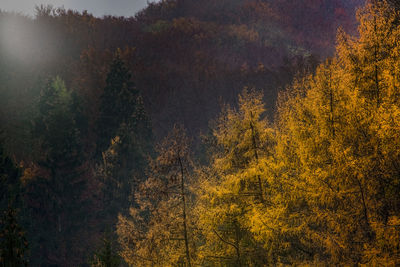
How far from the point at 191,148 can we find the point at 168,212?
37.2 m

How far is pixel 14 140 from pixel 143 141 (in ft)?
48.4

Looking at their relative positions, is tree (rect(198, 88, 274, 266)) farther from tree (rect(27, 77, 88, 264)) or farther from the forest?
tree (rect(27, 77, 88, 264))

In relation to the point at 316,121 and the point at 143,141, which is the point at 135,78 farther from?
the point at 316,121

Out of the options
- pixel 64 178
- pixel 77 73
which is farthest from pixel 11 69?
pixel 64 178

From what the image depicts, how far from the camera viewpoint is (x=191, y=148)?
151 ft

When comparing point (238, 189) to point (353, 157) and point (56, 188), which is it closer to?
point (353, 157)

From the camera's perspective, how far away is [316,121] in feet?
26.9

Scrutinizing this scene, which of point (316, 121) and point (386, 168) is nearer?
point (386, 168)

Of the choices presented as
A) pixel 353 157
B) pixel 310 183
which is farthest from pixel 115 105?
pixel 353 157

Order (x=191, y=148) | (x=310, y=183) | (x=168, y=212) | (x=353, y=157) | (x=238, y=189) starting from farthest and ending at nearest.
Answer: (x=191, y=148) → (x=238, y=189) → (x=168, y=212) → (x=310, y=183) → (x=353, y=157)

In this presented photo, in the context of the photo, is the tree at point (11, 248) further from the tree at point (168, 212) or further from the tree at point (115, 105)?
the tree at point (115, 105)

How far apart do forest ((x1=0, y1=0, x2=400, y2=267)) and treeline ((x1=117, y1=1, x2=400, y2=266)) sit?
0.04 metres

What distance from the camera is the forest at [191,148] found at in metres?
6.95

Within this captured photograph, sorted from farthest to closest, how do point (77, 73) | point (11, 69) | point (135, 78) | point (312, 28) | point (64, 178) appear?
point (312, 28) → point (135, 78) → point (77, 73) → point (11, 69) → point (64, 178)
